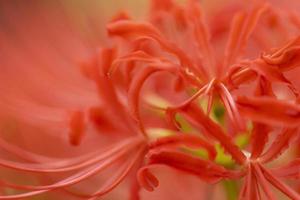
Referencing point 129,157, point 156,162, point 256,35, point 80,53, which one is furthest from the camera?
point 80,53

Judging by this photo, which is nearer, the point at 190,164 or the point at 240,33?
the point at 190,164

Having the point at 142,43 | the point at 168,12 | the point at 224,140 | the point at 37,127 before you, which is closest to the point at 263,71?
the point at 224,140

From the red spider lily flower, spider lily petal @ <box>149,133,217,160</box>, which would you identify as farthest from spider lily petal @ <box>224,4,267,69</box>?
spider lily petal @ <box>149,133,217,160</box>

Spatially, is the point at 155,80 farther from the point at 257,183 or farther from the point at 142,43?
the point at 257,183

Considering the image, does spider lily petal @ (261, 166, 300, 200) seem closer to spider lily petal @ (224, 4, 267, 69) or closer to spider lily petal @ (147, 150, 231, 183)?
spider lily petal @ (147, 150, 231, 183)

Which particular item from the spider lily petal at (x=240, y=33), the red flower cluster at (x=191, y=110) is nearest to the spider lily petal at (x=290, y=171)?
the red flower cluster at (x=191, y=110)

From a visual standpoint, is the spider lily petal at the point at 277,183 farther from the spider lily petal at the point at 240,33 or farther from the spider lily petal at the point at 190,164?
the spider lily petal at the point at 240,33

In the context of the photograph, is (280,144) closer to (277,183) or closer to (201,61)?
(277,183)

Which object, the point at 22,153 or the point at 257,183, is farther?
the point at 22,153

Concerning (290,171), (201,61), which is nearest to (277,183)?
(290,171)
